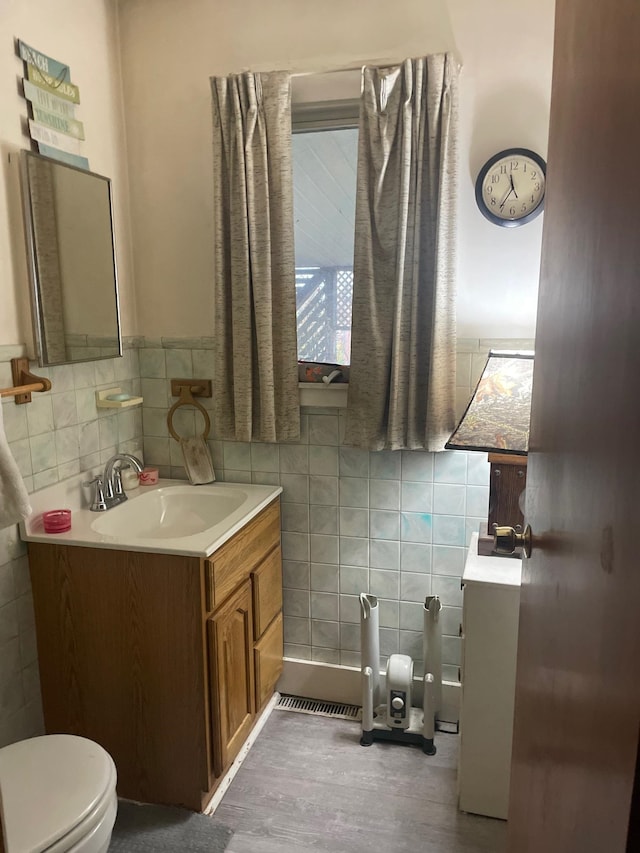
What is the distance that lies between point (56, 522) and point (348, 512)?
1014 mm

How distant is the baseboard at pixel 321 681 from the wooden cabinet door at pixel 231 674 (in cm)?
36

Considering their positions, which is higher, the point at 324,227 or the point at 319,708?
the point at 324,227

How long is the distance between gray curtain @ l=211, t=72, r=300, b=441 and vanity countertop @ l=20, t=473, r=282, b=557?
0.25 m

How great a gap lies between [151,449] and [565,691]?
2.11 metres

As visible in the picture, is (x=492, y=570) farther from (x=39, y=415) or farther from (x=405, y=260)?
(x=39, y=415)

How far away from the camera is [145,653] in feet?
6.12

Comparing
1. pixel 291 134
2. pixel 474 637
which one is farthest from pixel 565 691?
pixel 291 134

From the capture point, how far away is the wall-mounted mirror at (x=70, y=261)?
1864mm

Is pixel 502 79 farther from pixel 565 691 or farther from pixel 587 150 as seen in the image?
pixel 565 691

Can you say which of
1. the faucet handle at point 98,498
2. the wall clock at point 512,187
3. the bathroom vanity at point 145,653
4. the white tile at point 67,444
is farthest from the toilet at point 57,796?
the wall clock at point 512,187

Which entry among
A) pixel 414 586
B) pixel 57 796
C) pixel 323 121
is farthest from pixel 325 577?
pixel 323 121

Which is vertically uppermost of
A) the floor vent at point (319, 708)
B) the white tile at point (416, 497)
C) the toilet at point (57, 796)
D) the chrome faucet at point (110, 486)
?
the chrome faucet at point (110, 486)

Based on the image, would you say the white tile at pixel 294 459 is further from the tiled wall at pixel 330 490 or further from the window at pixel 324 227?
the window at pixel 324 227

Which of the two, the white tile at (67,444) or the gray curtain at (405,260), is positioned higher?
the gray curtain at (405,260)
